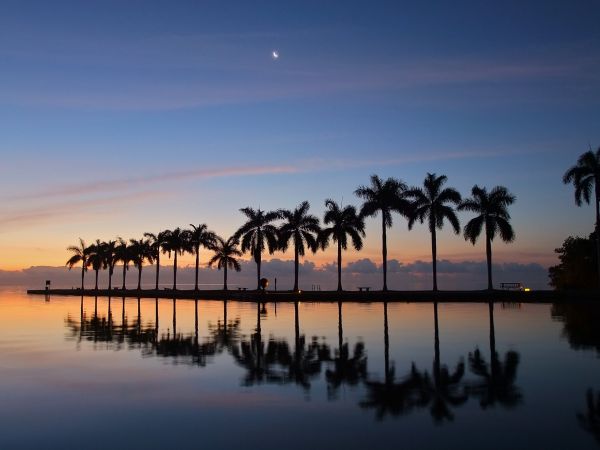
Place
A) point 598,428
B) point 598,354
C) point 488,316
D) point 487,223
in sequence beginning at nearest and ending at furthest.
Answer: point 598,428 → point 598,354 → point 488,316 → point 487,223

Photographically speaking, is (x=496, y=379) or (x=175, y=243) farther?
(x=175, y=243)

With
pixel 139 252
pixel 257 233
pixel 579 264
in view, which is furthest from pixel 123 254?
pixel 579 264

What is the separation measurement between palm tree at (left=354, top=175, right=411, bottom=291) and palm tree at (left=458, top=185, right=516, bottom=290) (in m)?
6.31

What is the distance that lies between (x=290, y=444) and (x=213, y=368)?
719 cm

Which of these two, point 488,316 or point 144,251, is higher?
point 144,251

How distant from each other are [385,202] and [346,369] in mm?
43362

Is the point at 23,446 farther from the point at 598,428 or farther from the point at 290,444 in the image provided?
the point at 598,428

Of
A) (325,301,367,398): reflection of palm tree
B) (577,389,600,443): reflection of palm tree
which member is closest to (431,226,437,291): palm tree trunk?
(325,301,367,398): reflection of palm tree

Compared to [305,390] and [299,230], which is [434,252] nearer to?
[299,230]

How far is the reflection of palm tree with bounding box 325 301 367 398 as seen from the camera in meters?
13.3

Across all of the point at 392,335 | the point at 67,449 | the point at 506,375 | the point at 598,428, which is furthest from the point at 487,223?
the point at 67,449

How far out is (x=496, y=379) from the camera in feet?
44.2

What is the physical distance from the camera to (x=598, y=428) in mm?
9406

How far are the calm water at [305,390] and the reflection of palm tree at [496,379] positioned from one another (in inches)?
1.6
